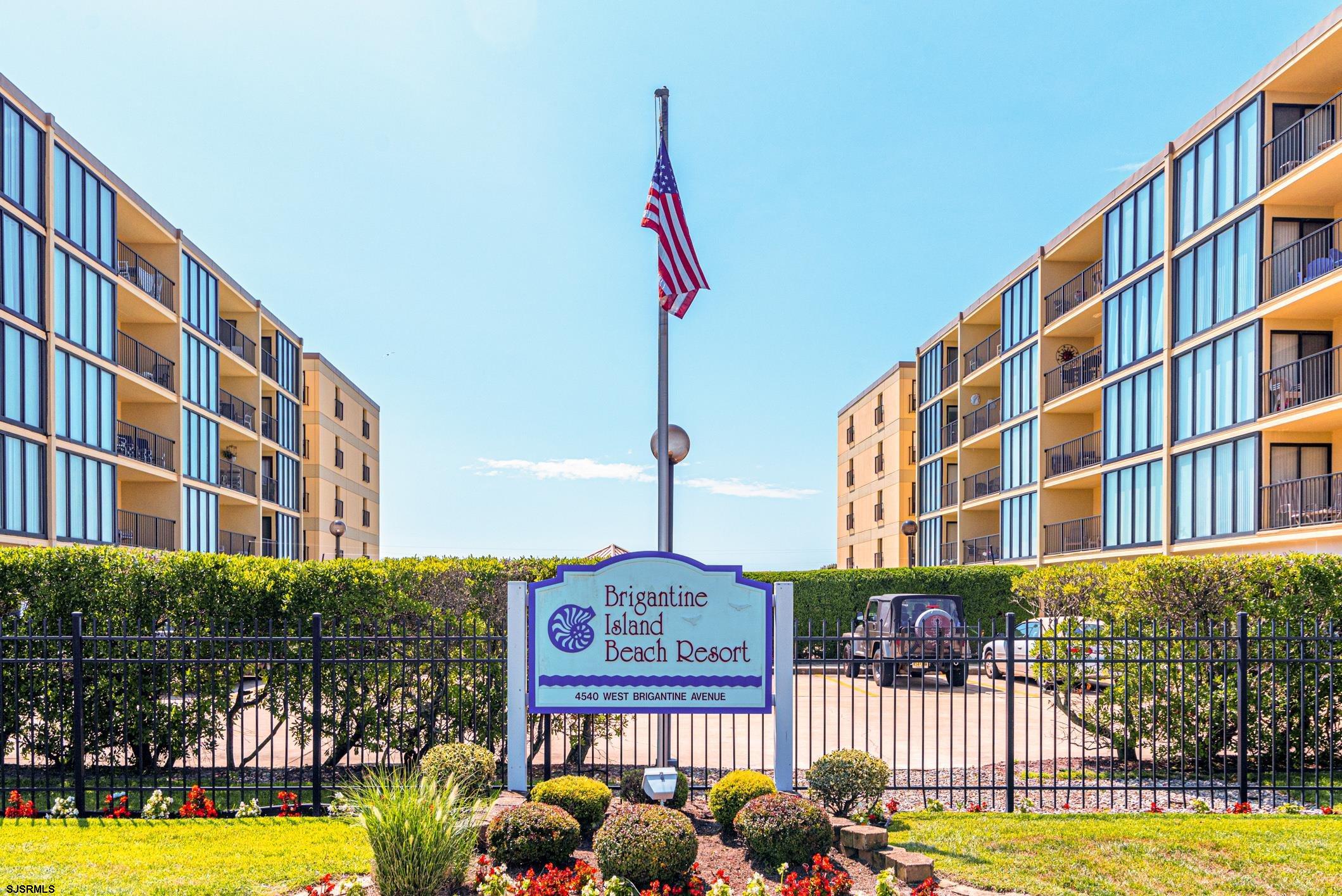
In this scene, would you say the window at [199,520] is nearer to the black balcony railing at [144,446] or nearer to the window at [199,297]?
the black balcony railing at [144,446]

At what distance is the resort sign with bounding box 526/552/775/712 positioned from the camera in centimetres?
967

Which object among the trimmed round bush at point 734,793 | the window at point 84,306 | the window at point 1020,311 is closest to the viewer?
the trimmed round bush at point 734,793

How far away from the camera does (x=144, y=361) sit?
3478 centimetres

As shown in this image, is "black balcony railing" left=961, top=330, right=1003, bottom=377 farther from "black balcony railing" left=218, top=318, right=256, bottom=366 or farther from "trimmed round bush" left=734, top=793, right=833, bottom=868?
"trimmed round bush" left=734, top=793, right=833, bottom=868

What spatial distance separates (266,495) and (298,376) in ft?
25.4

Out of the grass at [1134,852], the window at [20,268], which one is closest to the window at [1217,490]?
the grass at [1134,852]

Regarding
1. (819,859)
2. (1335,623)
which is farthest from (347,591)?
(1335,623)

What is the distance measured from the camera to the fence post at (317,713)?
9.78m

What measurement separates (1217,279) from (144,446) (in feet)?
103

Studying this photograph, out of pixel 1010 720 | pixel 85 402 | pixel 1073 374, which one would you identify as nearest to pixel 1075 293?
pixel 1073 374

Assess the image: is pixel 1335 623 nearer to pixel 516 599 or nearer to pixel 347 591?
pixel 516 599

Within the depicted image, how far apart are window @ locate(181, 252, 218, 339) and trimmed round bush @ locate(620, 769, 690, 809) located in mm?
32433

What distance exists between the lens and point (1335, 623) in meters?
13.2

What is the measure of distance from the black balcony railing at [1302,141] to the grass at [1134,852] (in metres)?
18.6
